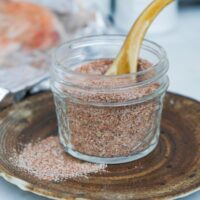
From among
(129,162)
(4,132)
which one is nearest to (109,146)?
(129,162)

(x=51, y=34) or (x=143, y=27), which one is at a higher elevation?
(x=143, y=27)

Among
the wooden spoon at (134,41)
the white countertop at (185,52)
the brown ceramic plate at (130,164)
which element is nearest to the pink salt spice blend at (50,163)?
the brown ceramic plate at (130,164)

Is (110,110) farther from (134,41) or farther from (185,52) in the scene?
(185,52)

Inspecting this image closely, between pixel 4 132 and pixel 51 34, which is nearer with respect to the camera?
pixel 4 132

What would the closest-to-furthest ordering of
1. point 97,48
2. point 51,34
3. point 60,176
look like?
point 60,176
point 97,48
point 51,34

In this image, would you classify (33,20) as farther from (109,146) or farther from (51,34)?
(109,146)

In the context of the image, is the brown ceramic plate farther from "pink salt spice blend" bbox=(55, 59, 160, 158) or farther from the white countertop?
the white countertop

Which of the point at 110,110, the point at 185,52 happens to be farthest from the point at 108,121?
the point at 185,52
